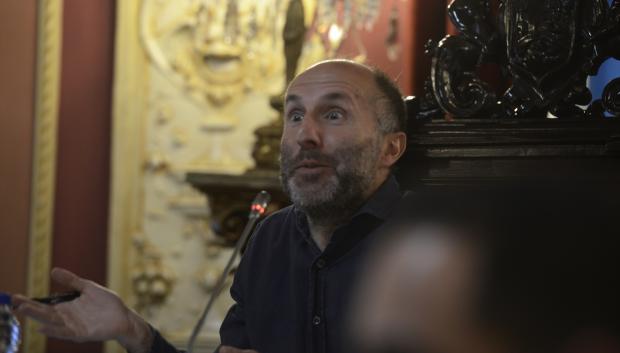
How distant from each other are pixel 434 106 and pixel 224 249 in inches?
98.6

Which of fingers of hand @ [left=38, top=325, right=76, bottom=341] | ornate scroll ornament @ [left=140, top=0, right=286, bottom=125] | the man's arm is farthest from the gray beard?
ornate scroll ornament @ [left=140, top=0, right=286, bottom=125]

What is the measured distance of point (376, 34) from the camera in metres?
3.96

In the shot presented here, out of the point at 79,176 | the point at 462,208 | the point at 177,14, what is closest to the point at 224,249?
the point at 79,176

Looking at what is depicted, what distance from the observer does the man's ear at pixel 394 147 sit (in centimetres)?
149

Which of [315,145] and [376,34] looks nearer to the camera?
[315,145]

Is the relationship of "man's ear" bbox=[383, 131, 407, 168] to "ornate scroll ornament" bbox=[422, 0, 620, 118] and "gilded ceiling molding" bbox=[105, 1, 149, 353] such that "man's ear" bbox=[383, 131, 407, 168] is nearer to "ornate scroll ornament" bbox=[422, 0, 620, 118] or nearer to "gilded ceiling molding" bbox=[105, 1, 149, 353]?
"ornate scroll ornament" bbox=[422, 0, 620, 118]

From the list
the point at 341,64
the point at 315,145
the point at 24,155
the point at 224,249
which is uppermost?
the point at 341,64

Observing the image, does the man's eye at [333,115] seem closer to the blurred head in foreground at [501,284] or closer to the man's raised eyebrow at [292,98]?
the man's raised eyebrow at [292,98]

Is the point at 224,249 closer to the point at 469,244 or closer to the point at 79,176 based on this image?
the point at 79,176

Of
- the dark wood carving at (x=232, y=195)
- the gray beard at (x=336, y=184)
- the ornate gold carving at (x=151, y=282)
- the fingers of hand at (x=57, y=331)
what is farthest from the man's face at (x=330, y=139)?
the ornate gold carving at (x=151, y=282)

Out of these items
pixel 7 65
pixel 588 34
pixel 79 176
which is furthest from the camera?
pixel 79 176

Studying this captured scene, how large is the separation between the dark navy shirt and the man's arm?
0.14 feet

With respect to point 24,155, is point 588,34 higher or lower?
higher

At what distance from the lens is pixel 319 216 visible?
1456mm
